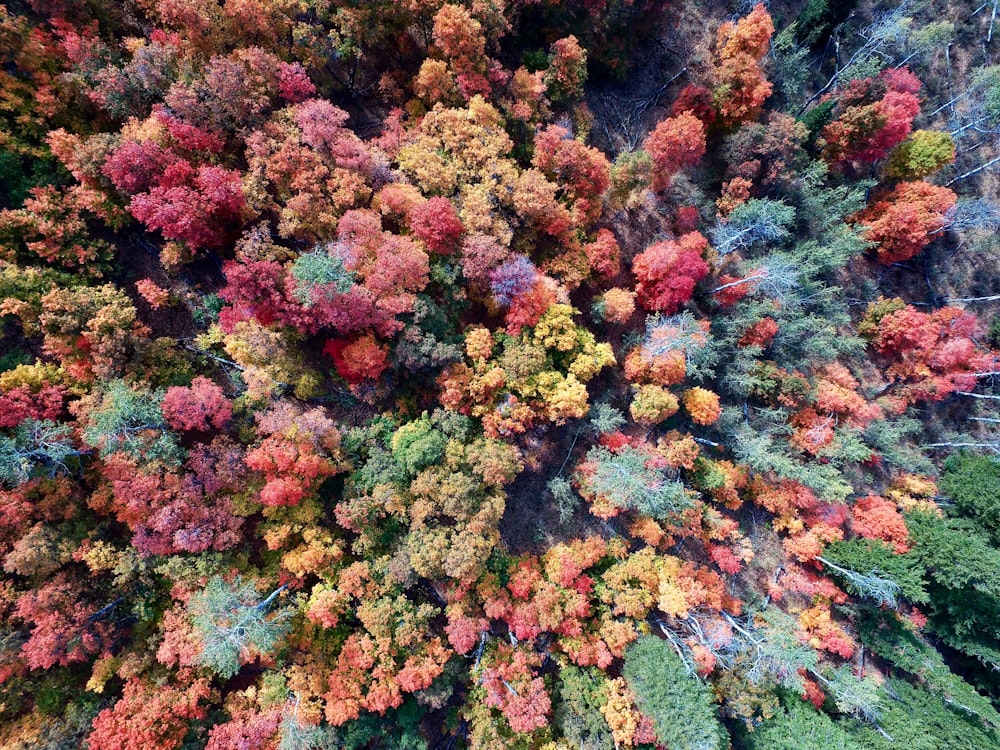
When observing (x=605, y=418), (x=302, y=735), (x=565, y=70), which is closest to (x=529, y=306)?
(x=605, y=418)

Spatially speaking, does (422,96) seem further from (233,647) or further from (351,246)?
(233,647)

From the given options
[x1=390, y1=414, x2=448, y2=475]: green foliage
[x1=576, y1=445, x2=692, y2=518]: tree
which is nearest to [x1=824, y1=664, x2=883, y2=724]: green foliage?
[x1=576, y1=445, x2=692, y2=518]: tree

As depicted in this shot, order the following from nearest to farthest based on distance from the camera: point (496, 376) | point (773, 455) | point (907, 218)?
point (496, 376), point (773, 455), point (907, 218)

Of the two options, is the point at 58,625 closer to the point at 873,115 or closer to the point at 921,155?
the point at 873,115

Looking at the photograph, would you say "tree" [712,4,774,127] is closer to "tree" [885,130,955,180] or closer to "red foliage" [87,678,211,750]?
"tree" [885,130,955,180]

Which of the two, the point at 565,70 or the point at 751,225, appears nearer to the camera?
the point at 565,70

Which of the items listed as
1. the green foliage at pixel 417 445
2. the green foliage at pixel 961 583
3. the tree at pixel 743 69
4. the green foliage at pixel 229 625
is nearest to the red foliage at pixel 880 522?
the green foliage at pixel 961 583

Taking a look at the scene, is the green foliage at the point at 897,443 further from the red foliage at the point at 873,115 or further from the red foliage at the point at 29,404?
the red foliage at the point at 29,404
